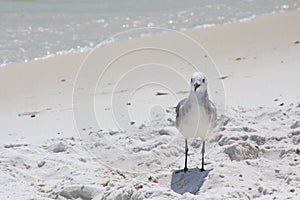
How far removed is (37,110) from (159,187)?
278 cm

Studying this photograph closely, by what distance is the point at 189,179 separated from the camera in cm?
503

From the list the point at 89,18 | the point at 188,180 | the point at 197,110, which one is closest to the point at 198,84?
the point at 197,110

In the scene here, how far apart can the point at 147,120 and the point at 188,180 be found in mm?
1583

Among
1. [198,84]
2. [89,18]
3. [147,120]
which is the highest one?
[89,18]

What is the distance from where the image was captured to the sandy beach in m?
4.97

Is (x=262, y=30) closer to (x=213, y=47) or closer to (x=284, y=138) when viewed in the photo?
(x=213, y=47)

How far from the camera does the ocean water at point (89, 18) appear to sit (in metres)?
10.0

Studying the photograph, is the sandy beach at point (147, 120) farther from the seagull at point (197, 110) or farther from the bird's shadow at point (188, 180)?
the seagull at point (197, 110)

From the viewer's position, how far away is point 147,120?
6.54 m

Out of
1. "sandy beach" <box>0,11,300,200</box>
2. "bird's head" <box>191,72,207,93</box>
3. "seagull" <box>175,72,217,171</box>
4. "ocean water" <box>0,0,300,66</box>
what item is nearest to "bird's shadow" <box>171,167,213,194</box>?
"sandy beach" <box>0,11,300,200</box>

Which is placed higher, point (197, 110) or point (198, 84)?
point (198, 84)

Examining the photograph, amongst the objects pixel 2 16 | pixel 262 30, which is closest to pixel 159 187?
pixel 262 30

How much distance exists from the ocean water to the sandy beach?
0.61 m

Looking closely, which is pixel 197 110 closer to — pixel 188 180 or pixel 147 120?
pixel 188 180
